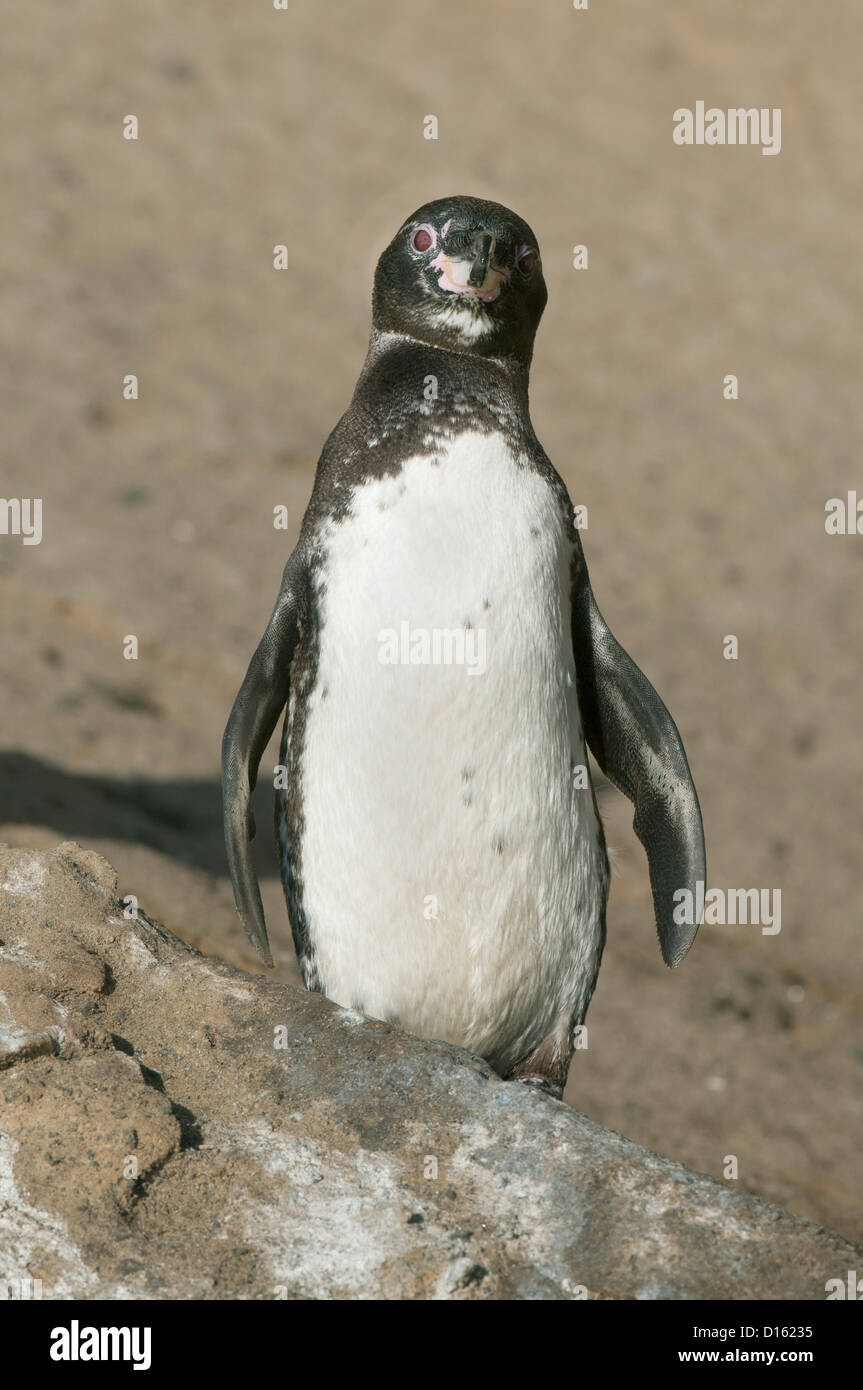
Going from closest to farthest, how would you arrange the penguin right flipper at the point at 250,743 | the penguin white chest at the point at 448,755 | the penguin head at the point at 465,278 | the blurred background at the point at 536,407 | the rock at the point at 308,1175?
the rock at the point at 308,1175 → the penguin white chest at the point at 448,755 → the penguin head at the point at 465,278 → the penguin right flipper at the point at 250,743 → the blurred background at the point at 536,407

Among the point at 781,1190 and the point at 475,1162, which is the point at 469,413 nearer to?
the point at 475,1162

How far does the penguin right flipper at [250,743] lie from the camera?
3.39m

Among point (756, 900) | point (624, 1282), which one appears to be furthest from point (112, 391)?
point (624, 1282)

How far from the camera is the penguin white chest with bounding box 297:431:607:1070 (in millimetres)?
3090

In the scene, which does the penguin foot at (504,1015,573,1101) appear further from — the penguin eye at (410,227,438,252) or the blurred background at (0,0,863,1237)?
the penguin eye at (410,227,438,252)

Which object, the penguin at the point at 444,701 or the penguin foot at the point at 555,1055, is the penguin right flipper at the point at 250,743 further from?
the penguin foot at the point at 555,1055

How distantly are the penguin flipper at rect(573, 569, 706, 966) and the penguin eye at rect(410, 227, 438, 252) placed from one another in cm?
78

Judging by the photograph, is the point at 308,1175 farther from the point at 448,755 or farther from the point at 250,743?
the point at 250,743

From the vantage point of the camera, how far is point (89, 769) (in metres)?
6.21

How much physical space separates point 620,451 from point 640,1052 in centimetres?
500

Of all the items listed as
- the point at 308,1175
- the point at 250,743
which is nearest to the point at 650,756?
the point at 250,743

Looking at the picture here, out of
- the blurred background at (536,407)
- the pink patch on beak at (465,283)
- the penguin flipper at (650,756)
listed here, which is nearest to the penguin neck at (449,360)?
the pink patch on beak at (465,283)

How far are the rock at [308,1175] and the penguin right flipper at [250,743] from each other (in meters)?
0.70

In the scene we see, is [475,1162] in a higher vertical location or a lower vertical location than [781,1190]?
higher
